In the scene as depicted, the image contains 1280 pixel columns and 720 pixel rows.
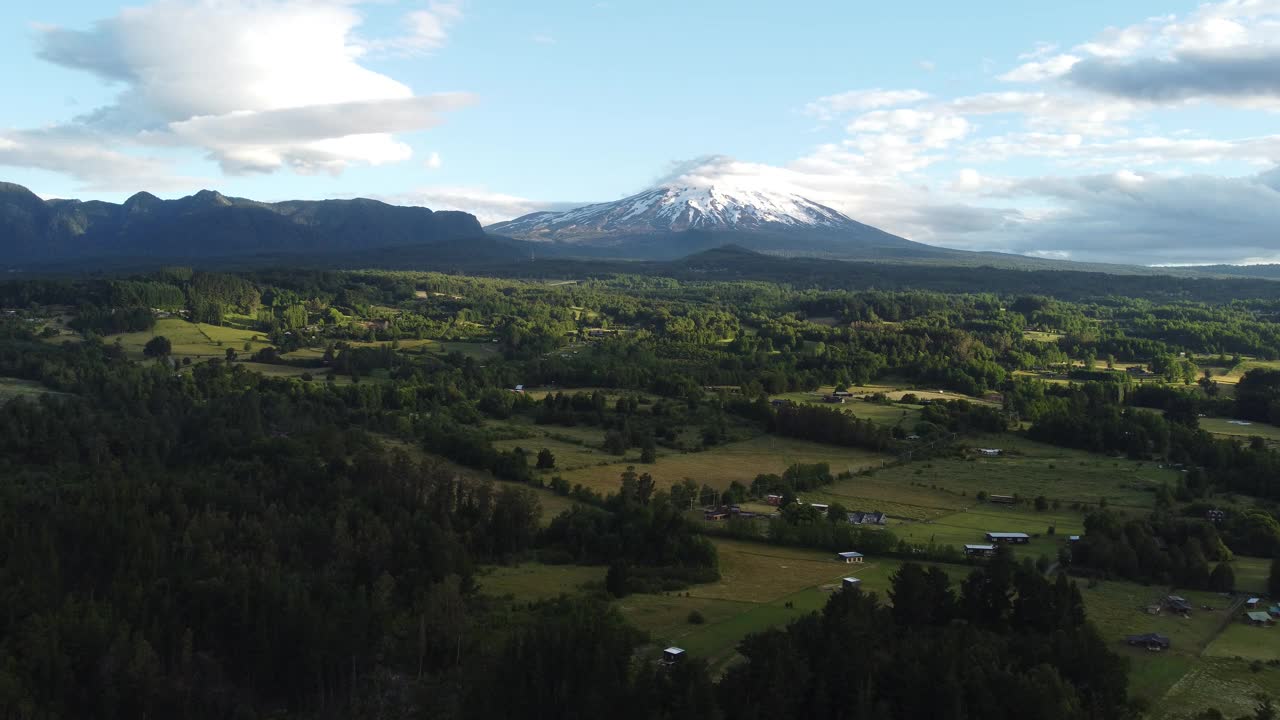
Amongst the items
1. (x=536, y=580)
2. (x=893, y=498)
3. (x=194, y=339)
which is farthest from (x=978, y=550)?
(x=194, y=339)

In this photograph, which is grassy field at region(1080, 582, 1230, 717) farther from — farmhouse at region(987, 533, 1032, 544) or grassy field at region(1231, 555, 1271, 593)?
farmhouse at region(987, 533, 1032, 544)

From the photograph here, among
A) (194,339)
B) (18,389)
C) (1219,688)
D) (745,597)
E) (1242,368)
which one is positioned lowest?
(745,597)

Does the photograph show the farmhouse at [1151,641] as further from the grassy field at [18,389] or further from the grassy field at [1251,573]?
the grassy field at [18,389]

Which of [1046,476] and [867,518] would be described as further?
[1046,476]

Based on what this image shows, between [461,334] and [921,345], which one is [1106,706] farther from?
[461,334]

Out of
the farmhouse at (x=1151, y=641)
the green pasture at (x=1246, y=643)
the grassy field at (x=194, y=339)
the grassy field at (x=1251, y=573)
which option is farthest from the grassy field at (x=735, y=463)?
the grassy field at (x=194, y=339)

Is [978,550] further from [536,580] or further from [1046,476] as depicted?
[536,580]
